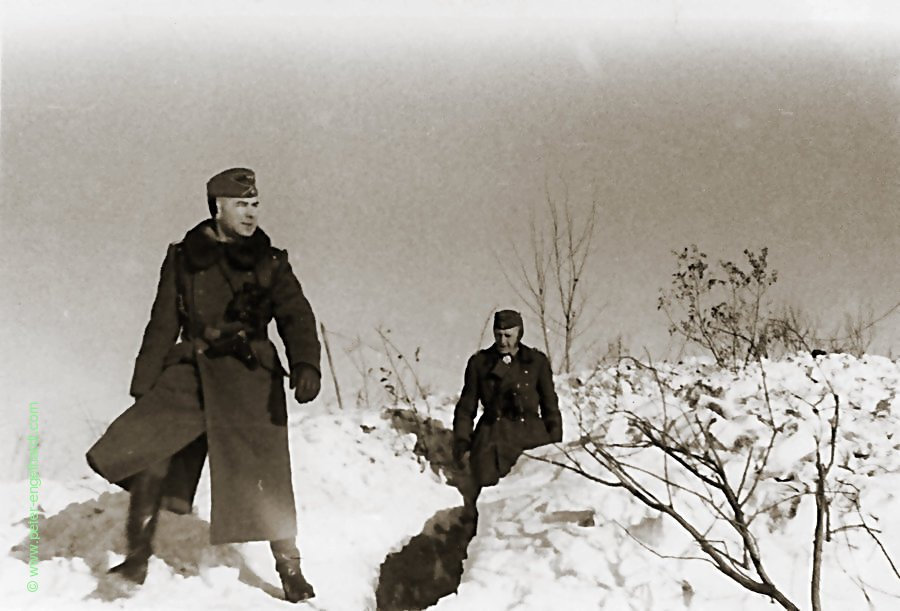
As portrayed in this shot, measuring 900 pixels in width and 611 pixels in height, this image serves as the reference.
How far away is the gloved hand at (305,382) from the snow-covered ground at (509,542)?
82 cm

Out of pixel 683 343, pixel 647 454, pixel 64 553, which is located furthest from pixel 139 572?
pixel 683 343

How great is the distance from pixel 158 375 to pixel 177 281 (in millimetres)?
408

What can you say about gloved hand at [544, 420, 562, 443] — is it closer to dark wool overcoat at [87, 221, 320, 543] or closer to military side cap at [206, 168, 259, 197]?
dark wool overcoat at [87, 221, 320, 543]

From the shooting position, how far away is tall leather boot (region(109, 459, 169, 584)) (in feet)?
10.9

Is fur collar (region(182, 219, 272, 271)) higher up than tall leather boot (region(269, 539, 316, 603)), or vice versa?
fur collar (region(182, 219, 272, 271))

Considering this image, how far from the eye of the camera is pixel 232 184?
346cm

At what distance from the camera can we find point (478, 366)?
4.55 meters

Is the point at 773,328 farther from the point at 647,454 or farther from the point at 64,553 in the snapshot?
the point at 64,553

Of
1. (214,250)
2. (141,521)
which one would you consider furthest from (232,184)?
(141,521)

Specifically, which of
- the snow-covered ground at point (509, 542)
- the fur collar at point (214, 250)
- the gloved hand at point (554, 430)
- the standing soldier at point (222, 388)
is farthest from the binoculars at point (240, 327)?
the gloved hand at point (554, 430)

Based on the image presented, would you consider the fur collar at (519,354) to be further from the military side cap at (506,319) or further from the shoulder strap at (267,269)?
the shoulder strap at (267,269)

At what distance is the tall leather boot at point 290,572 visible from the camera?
3.33 meters

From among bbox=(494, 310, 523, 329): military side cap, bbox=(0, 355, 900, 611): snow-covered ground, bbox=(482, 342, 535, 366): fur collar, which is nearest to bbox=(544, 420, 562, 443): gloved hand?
bbox=(0, 355, 900, 611): snow-covered ground

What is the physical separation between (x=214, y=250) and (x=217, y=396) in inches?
24.7
